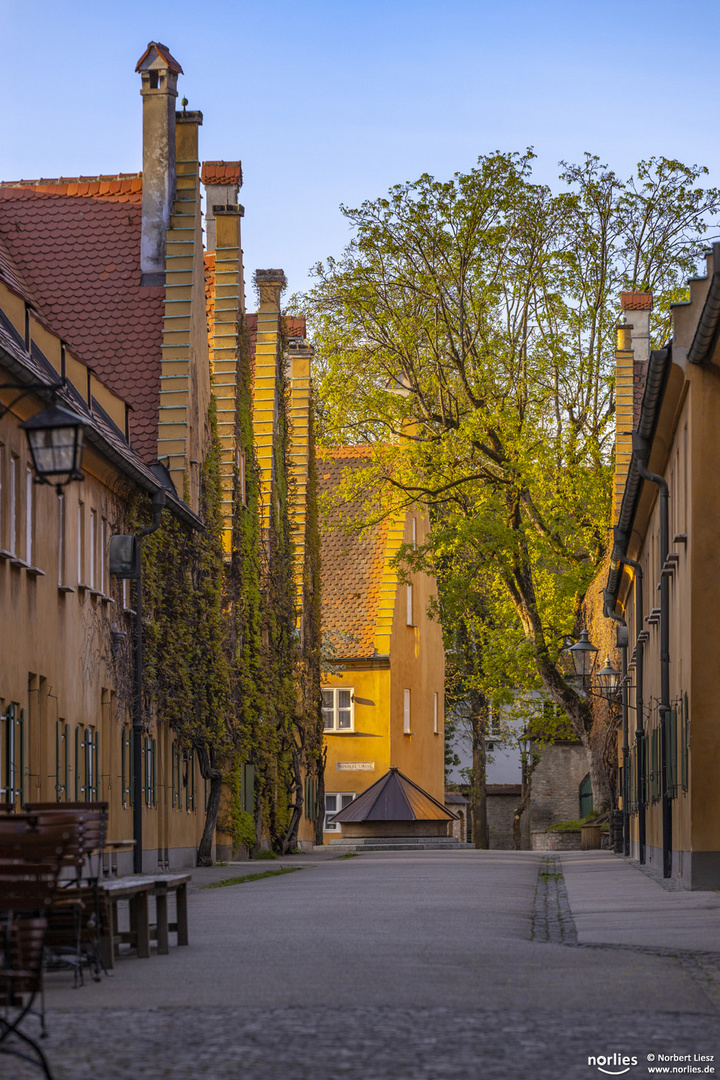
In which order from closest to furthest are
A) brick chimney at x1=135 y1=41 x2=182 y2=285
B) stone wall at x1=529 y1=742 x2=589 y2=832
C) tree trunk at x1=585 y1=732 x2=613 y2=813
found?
brick chimney at x1=135 y1=41 x2=182 y2=285, tree trunk at x1=585 y1=732 x2=613 y2=813, stone wall at x1=529 y1=742 x2=589 y2=832

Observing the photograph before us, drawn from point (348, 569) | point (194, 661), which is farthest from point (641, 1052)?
point (348, 569)

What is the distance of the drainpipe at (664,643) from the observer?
75.9ft

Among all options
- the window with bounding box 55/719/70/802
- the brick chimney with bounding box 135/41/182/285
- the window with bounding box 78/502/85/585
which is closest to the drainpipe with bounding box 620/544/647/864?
the brick chimney with bounding box 135/41/182/285

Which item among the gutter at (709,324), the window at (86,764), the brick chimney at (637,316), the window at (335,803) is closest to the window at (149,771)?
the window at (86,764)

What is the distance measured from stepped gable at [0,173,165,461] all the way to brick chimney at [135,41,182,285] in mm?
333

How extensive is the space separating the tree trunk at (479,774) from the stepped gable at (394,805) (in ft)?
37.5

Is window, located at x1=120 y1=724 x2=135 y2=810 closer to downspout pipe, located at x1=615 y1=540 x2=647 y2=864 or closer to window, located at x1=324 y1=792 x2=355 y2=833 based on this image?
downspout pipe, located at x1=615 y1=540 x2=647 y2=864

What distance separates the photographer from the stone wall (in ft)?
203

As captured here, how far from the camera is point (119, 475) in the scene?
84.8 feet

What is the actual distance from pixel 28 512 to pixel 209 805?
41.9ft

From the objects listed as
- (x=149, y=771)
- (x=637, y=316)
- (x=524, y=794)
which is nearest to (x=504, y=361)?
(x=637, y=316)

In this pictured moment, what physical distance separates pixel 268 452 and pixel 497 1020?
106ft

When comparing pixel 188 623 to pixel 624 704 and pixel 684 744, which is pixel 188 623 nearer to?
pixel 624 704

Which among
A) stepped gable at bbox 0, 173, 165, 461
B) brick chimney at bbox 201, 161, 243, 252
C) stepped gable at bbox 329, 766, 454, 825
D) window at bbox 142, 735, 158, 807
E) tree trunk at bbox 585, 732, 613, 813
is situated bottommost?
stepped gable at bbox 329, 766, 454, 825
